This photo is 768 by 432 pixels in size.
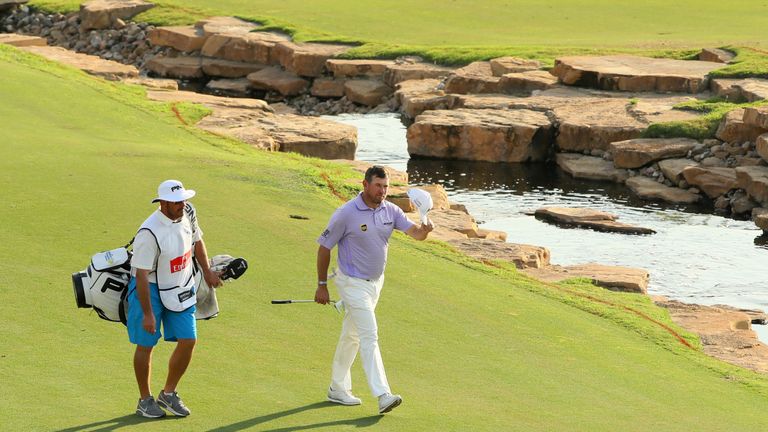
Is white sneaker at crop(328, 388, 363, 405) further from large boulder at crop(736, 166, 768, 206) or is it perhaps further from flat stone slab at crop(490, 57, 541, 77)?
flat stone slab at crop(490, 57, 541, 77)

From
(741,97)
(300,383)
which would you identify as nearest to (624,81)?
(741,97)

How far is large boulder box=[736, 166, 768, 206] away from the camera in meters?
25.8

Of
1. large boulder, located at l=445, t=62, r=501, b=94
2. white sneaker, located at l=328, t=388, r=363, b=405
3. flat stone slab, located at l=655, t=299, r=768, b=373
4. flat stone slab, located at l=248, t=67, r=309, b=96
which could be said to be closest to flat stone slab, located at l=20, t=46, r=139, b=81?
flat stone slab, located at l=248, t=67, r=309, b=96

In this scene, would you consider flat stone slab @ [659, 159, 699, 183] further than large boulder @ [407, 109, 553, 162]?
No

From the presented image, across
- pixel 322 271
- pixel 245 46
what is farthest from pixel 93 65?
pixel 322 271

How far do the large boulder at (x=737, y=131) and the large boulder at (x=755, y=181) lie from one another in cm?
151

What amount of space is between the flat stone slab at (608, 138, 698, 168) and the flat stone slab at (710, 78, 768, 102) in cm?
290

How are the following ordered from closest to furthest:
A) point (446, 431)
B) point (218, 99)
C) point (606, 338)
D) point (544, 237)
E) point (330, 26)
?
point (446, 431)
point (606, 338)
point (544, 237)
point (218, 99)
point (330, 26)

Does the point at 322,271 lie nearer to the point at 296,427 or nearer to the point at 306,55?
the point at 296,427

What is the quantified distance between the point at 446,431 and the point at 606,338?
4.76 meters

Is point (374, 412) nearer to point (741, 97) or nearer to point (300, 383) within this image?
point (300, 383)

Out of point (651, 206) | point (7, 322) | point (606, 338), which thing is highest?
point (7, 322)

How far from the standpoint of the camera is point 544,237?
76.2ft

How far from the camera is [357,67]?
39719 millimetres
